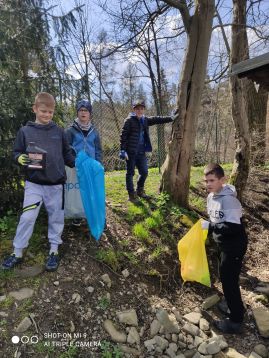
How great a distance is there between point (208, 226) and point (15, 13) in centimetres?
360

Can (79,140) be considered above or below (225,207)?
above

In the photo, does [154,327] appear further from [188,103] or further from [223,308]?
[188,103]

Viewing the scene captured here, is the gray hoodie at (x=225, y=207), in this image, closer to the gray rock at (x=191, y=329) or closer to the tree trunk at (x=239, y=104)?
the gray rock at (x=191, y=329)

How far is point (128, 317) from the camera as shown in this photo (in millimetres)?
3615

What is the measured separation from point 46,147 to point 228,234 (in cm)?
219

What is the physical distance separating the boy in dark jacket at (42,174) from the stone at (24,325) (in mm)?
625

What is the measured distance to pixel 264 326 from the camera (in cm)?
385

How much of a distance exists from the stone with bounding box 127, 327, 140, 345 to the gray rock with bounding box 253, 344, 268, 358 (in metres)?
1.28

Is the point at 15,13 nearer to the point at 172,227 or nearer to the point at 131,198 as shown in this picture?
the point at 131,198

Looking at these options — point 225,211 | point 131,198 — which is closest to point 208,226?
point 225,211

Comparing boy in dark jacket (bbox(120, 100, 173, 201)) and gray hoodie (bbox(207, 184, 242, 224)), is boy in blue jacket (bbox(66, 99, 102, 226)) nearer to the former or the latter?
boy in dark jacket (bbox(120, 100, 173, 201))

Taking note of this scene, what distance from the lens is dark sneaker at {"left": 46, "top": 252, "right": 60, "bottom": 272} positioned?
12.4ft

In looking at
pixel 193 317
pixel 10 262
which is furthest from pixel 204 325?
pixel 10 262

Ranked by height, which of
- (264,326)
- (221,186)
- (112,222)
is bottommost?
(264,326)
